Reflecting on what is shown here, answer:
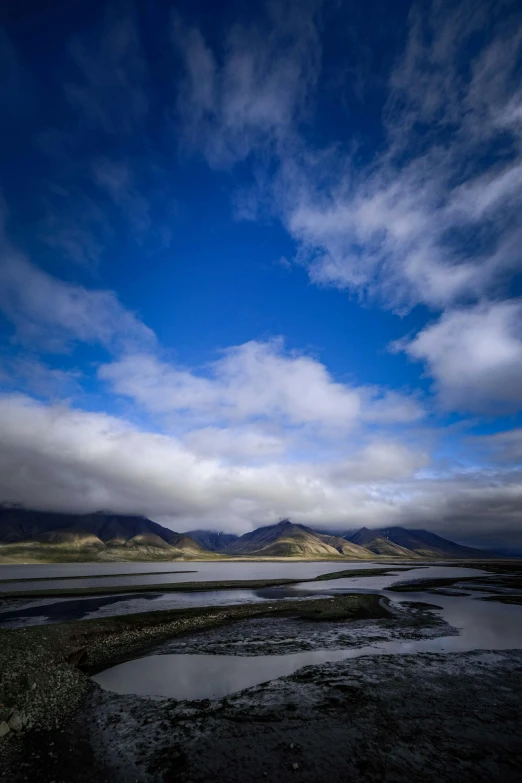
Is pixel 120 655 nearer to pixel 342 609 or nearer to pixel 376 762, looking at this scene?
pixel 376 762

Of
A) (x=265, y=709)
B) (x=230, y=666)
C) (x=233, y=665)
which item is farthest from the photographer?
(x=233, y=665)

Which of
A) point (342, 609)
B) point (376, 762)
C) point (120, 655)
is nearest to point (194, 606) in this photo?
point (342, 609)

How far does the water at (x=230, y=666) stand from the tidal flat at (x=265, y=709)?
0.18 metres

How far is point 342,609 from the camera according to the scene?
169 ft

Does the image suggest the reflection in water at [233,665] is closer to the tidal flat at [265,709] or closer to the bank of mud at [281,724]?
the tidal flat at [265,709]

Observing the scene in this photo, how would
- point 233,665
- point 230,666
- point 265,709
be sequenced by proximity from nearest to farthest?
point 265,709, point 230,666, point 233,665

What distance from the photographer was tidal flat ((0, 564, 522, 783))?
1435cm

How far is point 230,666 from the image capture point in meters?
27.3

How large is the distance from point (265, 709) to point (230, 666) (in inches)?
361

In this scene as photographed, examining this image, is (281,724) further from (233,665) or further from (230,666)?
(233,665)

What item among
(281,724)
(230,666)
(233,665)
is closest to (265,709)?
(281,724)

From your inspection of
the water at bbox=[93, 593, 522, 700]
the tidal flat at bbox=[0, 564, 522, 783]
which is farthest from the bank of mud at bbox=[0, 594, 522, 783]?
the water at bbox=[93, 593, 522, 700]

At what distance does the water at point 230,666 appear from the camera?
75.4 feet

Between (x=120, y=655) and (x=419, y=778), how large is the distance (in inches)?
1031
